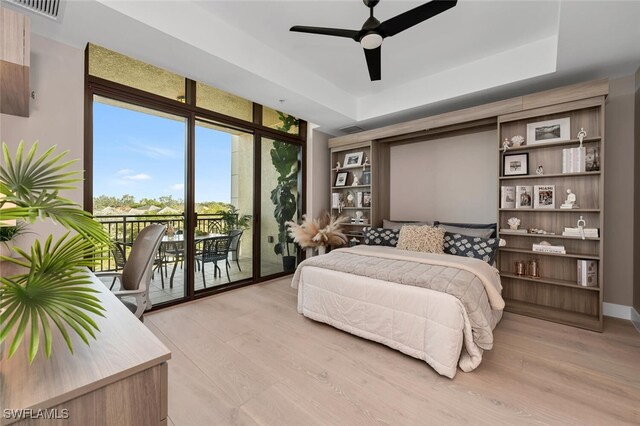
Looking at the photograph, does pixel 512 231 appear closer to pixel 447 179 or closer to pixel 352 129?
pixel 447 179

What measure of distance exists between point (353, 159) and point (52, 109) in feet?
12.1

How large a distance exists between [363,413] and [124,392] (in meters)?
1.37

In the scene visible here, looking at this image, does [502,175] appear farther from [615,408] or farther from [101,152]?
[101,152]

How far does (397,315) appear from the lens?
7.41 feet

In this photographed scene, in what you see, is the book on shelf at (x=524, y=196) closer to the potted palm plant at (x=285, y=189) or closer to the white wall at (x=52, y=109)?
the potted palm plant at (x=285, y=189)

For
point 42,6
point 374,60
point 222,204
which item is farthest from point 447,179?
point 42,6

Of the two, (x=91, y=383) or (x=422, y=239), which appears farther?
(x=422, y=239)

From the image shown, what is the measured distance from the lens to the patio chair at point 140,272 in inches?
76.5

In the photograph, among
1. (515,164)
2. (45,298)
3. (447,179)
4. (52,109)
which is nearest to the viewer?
(45,298)

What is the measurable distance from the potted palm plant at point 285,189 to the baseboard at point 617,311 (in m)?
4.04

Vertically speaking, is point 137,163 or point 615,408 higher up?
point 137,163

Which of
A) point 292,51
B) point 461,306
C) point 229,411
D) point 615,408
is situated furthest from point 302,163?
point 615,408

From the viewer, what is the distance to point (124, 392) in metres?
0.74

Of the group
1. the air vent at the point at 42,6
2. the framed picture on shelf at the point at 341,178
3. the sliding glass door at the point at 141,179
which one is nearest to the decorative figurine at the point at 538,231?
the framed picture on shelf at the point at 341,178
